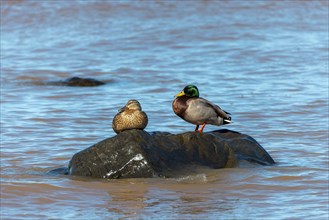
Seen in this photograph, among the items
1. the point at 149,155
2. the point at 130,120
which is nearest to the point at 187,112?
the point at 130,120

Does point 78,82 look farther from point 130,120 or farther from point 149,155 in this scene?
point 149,155

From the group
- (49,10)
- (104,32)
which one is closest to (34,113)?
(104,32)

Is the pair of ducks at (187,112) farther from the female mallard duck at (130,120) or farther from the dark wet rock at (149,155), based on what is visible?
the dark wet rock at (149,155)

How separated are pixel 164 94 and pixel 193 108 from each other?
182 inches

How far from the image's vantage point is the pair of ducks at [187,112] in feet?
26.8

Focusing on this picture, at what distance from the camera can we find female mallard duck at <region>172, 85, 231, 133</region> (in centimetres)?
864

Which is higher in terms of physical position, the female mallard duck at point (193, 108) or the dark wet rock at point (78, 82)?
the female mallard duck at point (193, 108)

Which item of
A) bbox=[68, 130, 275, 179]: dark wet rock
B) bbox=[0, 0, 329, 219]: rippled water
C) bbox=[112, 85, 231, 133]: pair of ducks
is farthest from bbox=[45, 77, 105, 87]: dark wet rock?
bbox=[68, 130, 275, 179]: dark wet rock

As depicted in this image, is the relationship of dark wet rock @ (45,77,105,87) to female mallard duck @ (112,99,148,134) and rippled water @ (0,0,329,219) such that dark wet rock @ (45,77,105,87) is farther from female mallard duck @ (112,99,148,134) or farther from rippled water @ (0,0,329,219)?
female mallard duck @ (112,99,148,134)

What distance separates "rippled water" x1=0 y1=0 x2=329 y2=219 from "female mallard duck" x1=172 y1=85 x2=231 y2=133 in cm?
70

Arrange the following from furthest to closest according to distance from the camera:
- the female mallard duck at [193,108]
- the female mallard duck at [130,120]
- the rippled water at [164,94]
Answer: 1. the female mallard duck at [193,108]
2. the female mallard duck at [130,120]
3. the rippled water at [164,94]

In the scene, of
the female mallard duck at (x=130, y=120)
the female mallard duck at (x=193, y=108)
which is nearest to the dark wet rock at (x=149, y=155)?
the female mallard duck at (x=130, y=120)

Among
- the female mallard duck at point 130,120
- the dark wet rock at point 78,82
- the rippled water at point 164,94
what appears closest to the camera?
the rippled water at point 164,94

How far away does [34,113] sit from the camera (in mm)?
11734
